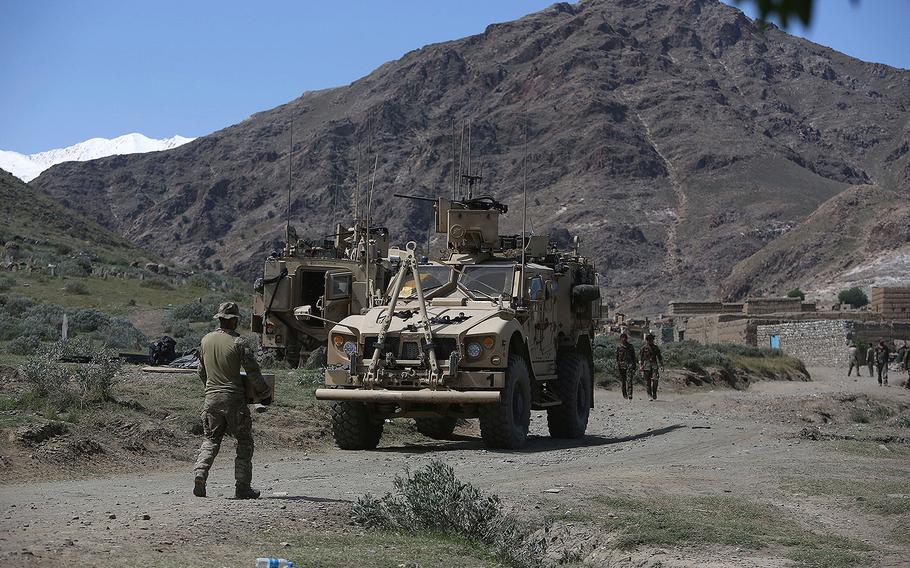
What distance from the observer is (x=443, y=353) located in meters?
14.5

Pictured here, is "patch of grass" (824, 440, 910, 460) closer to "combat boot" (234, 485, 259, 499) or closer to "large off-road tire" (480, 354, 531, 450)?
"large off-road tire" (480, 354, 531, 450)

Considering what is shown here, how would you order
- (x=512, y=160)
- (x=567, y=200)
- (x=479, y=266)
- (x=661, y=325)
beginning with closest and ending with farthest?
(x=479, y=266) < (x=661, y=325) < (x=567, y=200) < (x=512, y=160)

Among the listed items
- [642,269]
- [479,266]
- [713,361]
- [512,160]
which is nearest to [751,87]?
[512,160]

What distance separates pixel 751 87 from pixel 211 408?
19166cm

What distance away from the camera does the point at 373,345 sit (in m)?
14.6

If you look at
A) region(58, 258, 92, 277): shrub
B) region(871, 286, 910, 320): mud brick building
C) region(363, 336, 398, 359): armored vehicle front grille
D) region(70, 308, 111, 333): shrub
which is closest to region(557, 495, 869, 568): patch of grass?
region(363, 336, 398, 359): armored vehicle front grille

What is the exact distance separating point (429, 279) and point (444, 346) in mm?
2038

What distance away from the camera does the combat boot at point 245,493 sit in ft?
31.9

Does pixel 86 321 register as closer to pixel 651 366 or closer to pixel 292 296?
pixel 292 296

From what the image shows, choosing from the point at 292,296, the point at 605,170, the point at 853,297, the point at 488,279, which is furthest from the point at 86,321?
the point at 605,170

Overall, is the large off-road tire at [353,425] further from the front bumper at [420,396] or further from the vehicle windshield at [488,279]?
the vehicle windshield at [488,279]

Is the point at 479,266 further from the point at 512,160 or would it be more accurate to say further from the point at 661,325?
the point at 512,160

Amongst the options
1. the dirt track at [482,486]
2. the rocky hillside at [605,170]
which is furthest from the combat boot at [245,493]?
the rocky hillside at [605,170]

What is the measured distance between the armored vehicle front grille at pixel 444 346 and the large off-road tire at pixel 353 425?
1.25m
